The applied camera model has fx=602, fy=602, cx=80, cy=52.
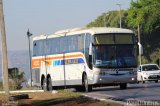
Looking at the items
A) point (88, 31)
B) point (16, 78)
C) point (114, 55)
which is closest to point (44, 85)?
point (88, 31)

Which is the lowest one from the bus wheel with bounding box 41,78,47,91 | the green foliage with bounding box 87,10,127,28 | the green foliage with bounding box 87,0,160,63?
the bus wheel with bounding box 41,78,47,91

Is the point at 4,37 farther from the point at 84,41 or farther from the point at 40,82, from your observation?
the point at 40,82

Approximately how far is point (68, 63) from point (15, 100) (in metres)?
10.2

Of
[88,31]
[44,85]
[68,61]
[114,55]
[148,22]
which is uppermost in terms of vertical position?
[148,22]

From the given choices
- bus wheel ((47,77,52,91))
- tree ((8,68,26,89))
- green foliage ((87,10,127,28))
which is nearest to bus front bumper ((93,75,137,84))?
bus wheel ((47,77,52,91))

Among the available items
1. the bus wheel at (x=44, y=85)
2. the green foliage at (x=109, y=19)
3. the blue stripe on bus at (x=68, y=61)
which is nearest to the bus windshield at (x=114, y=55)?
the blue stripe on bus at (x=68, y=61)

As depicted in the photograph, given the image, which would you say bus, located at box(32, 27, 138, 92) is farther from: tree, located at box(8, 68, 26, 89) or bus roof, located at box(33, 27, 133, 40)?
tree, located at box(8, 68, 26, 89)

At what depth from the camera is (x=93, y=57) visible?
108 ft

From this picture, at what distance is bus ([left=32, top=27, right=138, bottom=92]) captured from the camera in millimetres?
32781

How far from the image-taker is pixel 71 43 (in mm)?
35375

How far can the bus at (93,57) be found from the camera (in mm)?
32781

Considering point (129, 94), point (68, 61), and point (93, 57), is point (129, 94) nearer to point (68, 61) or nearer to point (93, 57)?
point (93, 57)

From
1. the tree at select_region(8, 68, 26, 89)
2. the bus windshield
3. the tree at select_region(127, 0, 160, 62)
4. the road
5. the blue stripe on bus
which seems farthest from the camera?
the tree at select_region(127, 0, 160, 62)

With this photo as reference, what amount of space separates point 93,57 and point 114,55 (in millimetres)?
1152
